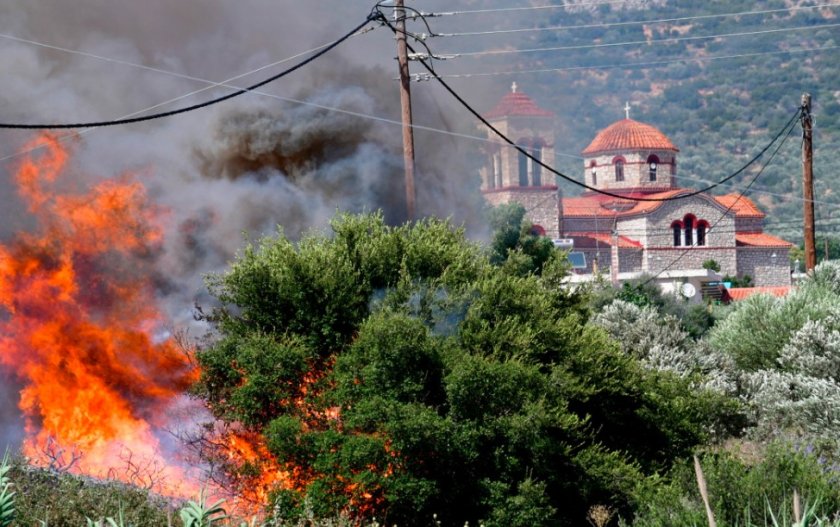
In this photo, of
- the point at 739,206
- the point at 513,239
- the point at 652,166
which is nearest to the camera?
the point at 513,239

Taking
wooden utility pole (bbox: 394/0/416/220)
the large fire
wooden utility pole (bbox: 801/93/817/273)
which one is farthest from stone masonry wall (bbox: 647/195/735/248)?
wooden utility pole (bbox: 394/0/416/220)

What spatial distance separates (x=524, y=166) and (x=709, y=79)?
8946cm

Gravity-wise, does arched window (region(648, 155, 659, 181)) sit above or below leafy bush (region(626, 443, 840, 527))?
above

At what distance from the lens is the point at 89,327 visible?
79.0 ft

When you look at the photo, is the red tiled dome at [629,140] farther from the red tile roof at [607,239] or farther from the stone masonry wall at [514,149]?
the red tile roof at [607,239]

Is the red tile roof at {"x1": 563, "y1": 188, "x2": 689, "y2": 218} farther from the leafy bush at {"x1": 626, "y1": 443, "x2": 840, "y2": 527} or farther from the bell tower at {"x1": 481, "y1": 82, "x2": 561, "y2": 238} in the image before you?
the leafy bush at {"x1": 626, "y1": 443, "x2": 840, "y2": 527}

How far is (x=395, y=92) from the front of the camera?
34.3 meters

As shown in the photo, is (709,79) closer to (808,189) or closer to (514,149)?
(514,149)

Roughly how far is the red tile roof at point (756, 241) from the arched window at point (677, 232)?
438 cm

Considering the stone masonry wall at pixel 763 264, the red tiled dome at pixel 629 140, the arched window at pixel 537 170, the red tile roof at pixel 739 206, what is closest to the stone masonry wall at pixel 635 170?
the red tiled dome at pixel 629 140

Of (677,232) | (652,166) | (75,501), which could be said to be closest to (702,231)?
(677,232)

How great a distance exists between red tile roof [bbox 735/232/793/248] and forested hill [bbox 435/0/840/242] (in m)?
28.3

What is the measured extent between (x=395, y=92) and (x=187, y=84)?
6443 millimetres

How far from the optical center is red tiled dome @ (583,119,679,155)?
8575cm
